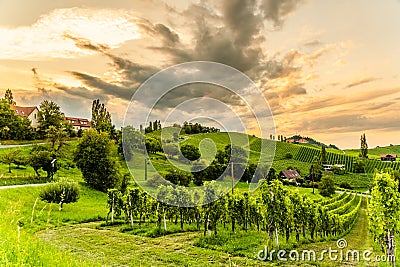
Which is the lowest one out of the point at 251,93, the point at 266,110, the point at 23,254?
the point at 23,254

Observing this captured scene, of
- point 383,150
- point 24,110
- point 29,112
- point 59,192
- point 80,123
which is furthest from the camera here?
point 383,150

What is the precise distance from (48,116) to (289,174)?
169 ft

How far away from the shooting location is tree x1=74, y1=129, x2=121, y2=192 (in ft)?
121

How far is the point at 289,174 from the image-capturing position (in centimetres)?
7200

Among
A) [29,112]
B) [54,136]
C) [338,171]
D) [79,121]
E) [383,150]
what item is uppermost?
[79,121]

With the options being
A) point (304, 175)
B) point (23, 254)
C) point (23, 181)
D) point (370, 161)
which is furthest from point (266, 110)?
point (370, 161)

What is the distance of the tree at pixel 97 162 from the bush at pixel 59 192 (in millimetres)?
11907

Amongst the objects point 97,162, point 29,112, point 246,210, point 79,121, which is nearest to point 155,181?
point 97,162

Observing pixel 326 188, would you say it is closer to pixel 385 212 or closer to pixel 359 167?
pixel 359 167

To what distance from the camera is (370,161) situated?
8988 cm

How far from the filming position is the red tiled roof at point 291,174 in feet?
233

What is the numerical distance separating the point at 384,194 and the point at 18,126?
2393 inches

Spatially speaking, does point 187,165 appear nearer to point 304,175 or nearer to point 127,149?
point 127,149

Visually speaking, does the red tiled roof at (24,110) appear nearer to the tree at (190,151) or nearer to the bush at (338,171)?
the tree at (190,151)
